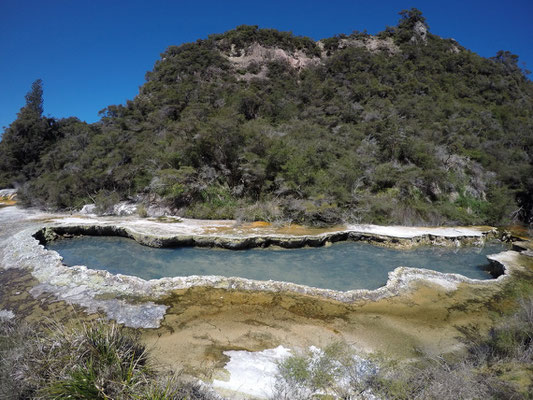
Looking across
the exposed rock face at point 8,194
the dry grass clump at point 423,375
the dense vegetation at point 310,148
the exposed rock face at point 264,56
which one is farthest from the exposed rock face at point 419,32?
the exposed rock face at point 8,194

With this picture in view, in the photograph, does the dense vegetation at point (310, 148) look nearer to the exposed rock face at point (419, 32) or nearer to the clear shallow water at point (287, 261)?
the clear shallow water at point (287, 261)

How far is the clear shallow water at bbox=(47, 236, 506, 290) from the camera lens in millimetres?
7637

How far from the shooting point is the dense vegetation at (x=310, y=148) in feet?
46.5

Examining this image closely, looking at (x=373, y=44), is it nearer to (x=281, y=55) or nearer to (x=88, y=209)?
(x=281, y=55)

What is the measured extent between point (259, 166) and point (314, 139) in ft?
17.6

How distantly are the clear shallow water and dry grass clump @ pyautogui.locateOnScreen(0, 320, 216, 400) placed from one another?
15.1 ft

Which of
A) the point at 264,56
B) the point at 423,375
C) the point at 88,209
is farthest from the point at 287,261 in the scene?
the point at 264,56

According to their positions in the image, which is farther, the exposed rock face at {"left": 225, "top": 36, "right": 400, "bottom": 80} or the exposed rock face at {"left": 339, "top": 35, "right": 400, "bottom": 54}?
the exposed rock face at {"left": 339, "top": 35, "right": 400, "bottom": 54}

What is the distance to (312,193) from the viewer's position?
1372cm

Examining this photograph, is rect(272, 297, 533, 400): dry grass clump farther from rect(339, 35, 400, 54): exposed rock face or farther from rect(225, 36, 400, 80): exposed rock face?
rect(339, 35, 400, 54): exposed rock face

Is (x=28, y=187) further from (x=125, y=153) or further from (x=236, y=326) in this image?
(x=236, y=326)

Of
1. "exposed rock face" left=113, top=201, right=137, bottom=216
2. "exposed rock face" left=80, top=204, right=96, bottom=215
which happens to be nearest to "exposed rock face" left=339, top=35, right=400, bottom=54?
"exposed rock face" left=113, top=201, right=137, bottom=216

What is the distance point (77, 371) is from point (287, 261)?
22.0 ft

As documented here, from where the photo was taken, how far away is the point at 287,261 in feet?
28.9
